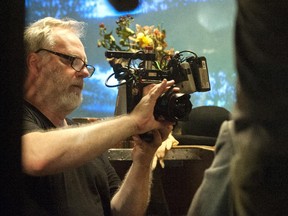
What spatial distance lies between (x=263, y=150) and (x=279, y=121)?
1.3 inches

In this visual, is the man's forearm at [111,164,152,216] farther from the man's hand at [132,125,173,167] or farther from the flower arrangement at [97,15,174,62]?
the flower arrangement at [97,15,174,62]

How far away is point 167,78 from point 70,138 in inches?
12.2

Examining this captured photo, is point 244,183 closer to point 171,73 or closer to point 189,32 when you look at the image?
point 171,73

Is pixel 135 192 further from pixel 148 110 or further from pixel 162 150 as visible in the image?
pixel 148 110

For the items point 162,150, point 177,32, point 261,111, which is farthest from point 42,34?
point 177,32

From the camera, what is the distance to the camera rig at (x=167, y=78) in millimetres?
1078

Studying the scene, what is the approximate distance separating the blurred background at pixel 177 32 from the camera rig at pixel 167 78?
1308 millimetres

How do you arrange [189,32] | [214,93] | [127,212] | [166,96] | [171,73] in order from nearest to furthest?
[166,96], [171,73], [127,212], [214,93], [189,32]

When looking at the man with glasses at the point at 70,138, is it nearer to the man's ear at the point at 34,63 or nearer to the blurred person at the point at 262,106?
the man's ear at the point at 34,63

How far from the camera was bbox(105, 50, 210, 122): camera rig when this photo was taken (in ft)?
3.54

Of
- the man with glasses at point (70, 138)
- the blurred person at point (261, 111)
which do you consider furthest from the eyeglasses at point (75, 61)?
the blurred person at point (261, 111)

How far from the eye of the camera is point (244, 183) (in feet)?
1.52

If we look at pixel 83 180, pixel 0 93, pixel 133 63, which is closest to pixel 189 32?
pixel 133 63

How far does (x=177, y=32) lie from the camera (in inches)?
123
